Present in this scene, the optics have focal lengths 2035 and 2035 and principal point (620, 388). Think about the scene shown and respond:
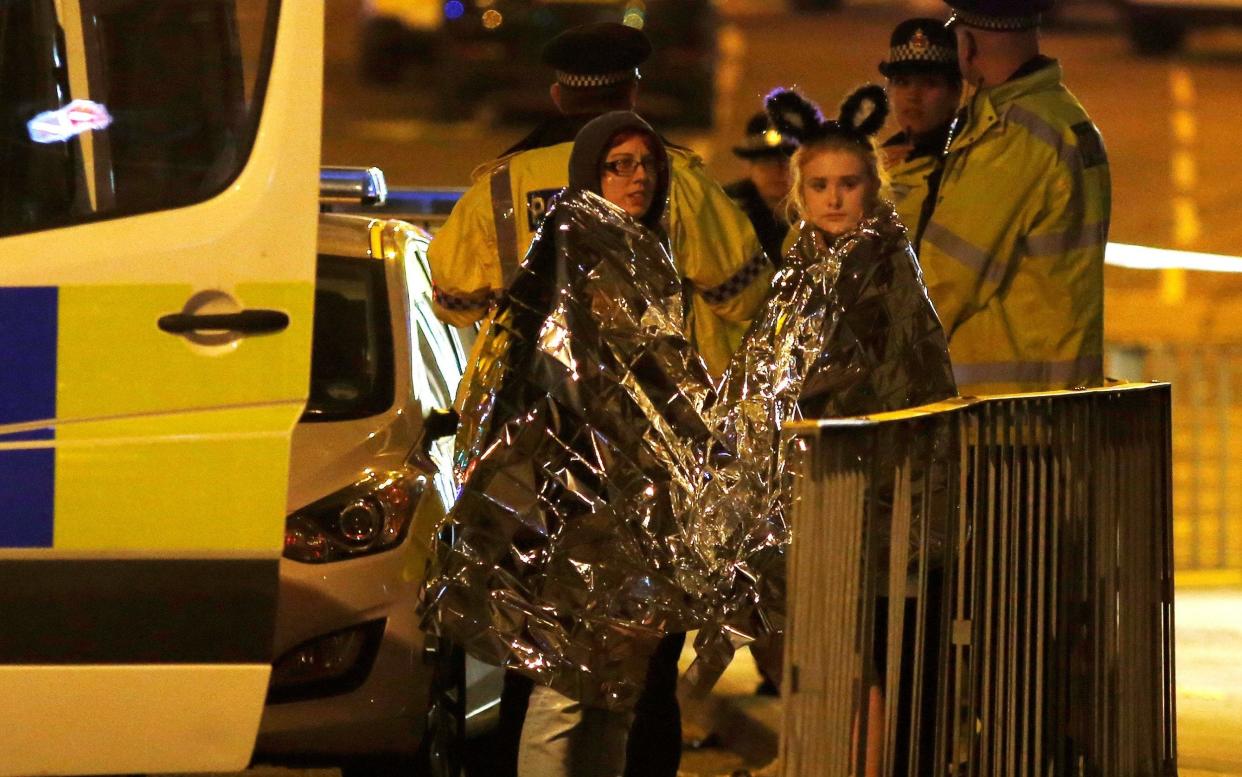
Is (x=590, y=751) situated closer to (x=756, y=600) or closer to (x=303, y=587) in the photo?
(x=756, y=600)

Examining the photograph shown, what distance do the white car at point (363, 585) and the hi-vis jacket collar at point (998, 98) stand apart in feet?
4.78

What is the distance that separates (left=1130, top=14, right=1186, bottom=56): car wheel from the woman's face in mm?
25866

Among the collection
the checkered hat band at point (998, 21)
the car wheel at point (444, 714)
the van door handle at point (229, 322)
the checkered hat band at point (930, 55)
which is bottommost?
the car wheel at point (444, 714)

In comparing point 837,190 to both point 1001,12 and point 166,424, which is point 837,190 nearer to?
point 1001,12

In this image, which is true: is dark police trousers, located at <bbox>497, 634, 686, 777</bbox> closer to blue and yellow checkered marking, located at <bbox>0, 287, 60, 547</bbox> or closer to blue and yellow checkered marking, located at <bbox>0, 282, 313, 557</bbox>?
blue and yellow checkered marking, located at <bbox>0, 282, 313, 557</bbox>

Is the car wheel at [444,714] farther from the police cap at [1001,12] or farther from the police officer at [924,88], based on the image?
the police cap at [1001,12]

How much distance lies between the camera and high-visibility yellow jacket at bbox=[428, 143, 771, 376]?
4645 millimetres

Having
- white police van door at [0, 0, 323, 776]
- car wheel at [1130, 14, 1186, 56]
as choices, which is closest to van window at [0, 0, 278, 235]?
white police van door at [0, 0, 323, 776]

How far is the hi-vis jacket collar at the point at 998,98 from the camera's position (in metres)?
4.74

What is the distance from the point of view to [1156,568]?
14.5 ft

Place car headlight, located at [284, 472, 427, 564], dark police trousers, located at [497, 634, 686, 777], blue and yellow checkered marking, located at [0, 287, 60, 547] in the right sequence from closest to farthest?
blue and yellow checkered marking, located at [0, 287, 60, 547] < dark police trousers, located at [497, 634, 686, 777] < car headlight, located at [284, 472, 427, 564]

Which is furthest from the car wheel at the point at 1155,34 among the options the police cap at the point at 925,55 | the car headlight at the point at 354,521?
the car headlight at the point at 354,521

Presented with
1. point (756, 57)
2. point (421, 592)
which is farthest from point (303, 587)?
point (756, 57)

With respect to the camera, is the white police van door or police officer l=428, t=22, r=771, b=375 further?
police officer l=428, t=22, r=771, b=375
